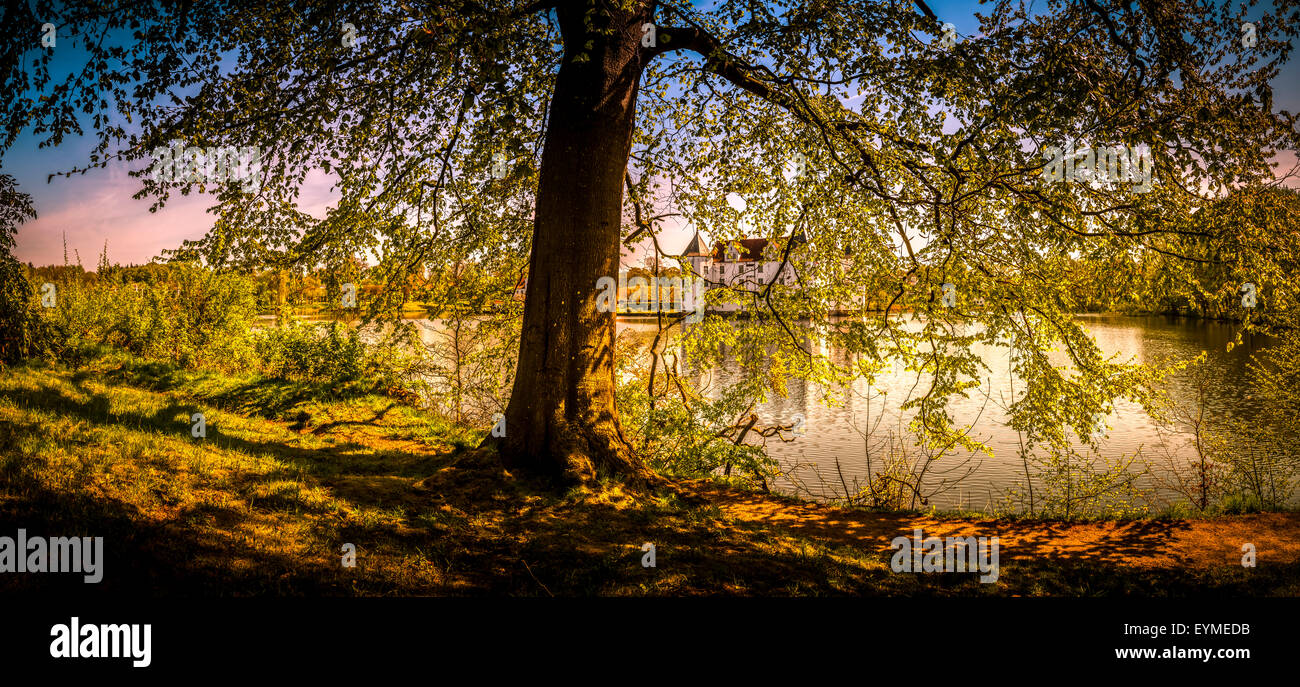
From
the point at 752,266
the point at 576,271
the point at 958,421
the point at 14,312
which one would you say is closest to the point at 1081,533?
the point at 752,266

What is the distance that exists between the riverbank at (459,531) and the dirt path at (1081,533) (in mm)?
38

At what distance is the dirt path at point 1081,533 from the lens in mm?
5688

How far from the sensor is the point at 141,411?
8.16 metres

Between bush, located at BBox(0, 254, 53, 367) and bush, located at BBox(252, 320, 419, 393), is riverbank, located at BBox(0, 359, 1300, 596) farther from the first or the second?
bush, located at BBox(252, 320, 419, 393)

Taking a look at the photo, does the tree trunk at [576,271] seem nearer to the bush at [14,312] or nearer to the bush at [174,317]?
the bush at [14,312]

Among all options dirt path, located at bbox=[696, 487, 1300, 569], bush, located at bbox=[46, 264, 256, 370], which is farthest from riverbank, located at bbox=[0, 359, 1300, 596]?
bush, located at bbox=[46, 264, 256, 370]

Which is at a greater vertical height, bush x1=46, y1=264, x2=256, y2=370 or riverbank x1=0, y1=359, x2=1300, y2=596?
bush x1=46, y1=264, x2=256, y2=370

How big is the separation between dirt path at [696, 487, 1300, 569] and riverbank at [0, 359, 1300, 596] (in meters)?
0.04

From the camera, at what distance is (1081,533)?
6570 mm

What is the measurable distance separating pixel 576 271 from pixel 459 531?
9.60 ft

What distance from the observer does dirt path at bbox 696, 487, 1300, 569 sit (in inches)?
224

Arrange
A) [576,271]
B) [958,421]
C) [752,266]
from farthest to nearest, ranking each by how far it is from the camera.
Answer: [958,421] < [752,266] < [576,271]

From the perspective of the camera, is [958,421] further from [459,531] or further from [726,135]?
[459,531]
